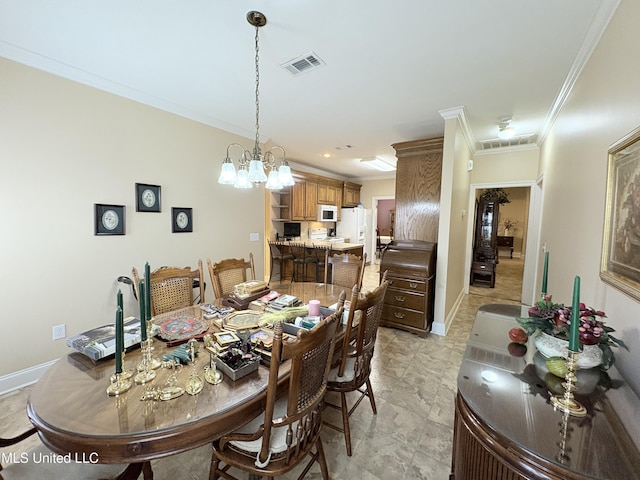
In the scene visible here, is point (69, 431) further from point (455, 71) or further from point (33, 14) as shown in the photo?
point (455, 71)

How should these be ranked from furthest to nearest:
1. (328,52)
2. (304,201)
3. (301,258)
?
(304,201) < (301,258) < (328,52)

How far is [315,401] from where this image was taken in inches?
45.9

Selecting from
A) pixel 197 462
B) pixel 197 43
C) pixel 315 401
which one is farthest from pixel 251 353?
pixel 197 43

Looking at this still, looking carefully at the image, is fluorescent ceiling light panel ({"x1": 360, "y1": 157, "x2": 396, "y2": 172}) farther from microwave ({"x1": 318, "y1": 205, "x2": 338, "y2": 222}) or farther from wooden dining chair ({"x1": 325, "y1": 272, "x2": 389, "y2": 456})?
wooden dining chair ({"x1": 325, "y1": 272, "x2": 389, "y2": 456})

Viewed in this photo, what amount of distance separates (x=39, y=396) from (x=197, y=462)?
0.96 meters

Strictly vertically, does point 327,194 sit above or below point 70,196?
above

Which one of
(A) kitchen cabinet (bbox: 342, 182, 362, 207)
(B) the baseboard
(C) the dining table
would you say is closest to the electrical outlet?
(B) the baseboard

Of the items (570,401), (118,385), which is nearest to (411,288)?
(570,401)

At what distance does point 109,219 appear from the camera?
8.20 ft

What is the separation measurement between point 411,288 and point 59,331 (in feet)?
→ 11.6

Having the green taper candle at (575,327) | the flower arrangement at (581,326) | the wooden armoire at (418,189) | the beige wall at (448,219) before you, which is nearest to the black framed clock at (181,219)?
the wooden armoire at (418,189)

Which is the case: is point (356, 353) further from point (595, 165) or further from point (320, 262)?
point (320, 262)

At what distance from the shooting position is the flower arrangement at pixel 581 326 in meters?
0.98

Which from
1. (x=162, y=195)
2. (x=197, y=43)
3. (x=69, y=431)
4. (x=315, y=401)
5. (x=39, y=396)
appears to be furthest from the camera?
(x=162, y=195)
